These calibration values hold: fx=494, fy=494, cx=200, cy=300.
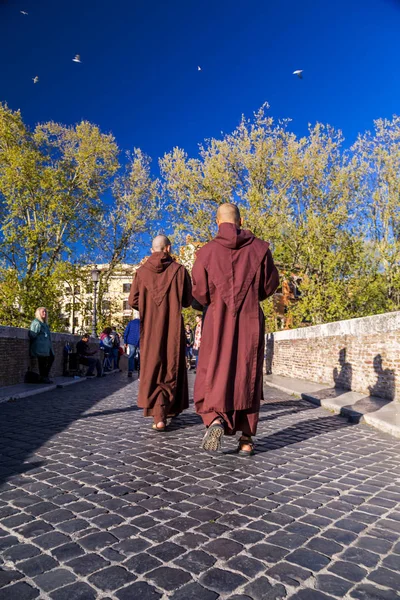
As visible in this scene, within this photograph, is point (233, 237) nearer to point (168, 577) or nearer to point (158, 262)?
point (158, 262)

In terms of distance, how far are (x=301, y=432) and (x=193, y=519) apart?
365cm

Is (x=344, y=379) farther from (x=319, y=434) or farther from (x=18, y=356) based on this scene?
(x=18, y=356)

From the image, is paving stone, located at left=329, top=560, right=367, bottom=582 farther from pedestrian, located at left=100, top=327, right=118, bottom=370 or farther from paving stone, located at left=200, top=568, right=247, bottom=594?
pedestrian, located at left=100, top=327, right=118, bottom=370

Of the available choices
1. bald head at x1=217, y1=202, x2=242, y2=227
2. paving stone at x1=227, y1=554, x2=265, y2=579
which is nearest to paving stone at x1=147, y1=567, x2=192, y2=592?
paving stone at x1=227, y1=554, x2=265, y2=579

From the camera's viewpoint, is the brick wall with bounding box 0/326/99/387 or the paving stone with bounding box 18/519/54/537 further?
the brick wall with bounding box 0/326/99/387

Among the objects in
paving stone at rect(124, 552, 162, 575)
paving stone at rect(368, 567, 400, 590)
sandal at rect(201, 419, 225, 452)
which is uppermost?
sandal at rect(201, 419, 225, 452)

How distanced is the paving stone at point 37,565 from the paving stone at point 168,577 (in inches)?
18.8

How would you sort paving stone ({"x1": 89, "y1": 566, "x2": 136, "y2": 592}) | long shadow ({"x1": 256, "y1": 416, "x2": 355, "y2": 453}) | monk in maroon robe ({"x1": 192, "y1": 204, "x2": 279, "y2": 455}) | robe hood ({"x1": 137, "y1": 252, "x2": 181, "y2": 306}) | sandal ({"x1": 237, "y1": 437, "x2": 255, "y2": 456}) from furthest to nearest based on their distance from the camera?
robe hood ({"x1": 137, "y1": 252, "x2": 181, "y2": 306}), long shadow ({"x1": 256, "y1": 416, "x2": 355, "y2": 453}), sandal ({"x1": 237, "y1": 437, "x2": 255, "y2": 456}), monk in maroon robe ({"x1": 192, "y1": 204, "x2": 279, "y2": 455}), paving stone ({"x1": 89, "y1": 566, "x2": 136, "y2": 592})

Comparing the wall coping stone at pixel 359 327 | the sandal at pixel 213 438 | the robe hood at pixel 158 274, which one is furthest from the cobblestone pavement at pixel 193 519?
the wall coping stone at pixel 359 327

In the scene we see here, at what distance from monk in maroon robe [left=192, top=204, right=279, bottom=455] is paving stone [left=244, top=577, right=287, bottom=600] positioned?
2.31 metres

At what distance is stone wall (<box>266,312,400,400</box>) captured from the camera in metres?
9.44

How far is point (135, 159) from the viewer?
33.9 m

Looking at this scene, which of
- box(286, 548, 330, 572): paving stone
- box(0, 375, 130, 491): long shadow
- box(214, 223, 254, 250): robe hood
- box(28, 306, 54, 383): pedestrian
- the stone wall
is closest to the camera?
box(286, 548, 330, 572): paving stone

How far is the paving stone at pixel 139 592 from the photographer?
2053 mm
